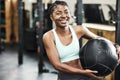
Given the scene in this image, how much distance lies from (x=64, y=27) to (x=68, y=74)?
45cm

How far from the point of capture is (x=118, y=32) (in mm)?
3619

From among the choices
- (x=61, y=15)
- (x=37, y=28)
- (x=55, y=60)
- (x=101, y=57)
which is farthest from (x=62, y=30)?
(x=37, y=28)

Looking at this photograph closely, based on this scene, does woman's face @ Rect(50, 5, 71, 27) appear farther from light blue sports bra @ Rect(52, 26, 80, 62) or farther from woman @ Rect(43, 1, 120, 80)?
light blue sports bra @ Rect(52, 26, 80, 62)

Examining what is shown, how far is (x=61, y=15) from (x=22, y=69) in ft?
11.7

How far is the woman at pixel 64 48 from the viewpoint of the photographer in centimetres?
252

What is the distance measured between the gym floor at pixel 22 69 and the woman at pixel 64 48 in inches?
103

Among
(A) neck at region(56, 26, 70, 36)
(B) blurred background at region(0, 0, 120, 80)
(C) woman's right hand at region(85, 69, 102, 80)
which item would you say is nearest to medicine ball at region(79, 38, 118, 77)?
(C) woman's right hand at region(85, 69, 102, 80)

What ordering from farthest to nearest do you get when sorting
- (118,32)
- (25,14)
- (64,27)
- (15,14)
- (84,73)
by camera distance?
(15,14)
(25,14)
(118,32)
(64,27)
(84,73)

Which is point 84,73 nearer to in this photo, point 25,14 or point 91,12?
point 91,12

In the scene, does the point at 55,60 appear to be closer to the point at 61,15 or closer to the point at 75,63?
the point at 75,63

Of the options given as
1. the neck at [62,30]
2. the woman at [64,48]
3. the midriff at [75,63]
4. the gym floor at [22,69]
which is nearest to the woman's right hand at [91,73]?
the woman at [64,48]

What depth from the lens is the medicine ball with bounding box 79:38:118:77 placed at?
2508 millimetres

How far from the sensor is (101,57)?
2.52 m

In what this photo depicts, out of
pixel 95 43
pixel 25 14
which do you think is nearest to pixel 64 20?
pixel 95 43
